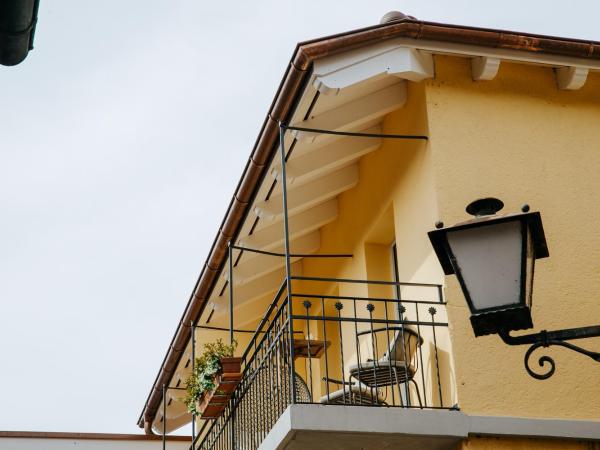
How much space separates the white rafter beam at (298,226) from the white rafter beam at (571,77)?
3.18m

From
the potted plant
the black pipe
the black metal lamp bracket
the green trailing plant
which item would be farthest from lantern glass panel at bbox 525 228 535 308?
the green trailing plant

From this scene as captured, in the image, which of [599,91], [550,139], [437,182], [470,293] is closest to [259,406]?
[437,182]

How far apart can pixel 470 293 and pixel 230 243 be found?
20.2ft

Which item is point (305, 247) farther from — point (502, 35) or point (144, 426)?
point (144, 426)

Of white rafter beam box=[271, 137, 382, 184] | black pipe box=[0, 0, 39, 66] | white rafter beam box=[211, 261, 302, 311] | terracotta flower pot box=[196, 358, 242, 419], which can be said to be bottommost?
Answer: black pipe box=[0, 0, 39, 66]

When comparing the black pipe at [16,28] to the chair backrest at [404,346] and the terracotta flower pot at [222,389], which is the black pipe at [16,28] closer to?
the chair backrest at [404,346]

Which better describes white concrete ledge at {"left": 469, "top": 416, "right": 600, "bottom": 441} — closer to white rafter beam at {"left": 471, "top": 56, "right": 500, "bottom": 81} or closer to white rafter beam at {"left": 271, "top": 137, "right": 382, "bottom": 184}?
white rafter beam at {"left": 471, "top": 56, "right": 500, "bottom": 81}

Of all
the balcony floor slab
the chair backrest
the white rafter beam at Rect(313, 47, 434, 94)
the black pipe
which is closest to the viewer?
the black pipe

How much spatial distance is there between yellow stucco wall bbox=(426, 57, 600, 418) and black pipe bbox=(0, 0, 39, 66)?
5.41m

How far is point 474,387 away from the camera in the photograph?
7.24m

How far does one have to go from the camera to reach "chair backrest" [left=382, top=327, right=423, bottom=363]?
758 centimetres

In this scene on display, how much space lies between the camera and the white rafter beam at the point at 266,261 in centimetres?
1125

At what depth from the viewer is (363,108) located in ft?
28.3

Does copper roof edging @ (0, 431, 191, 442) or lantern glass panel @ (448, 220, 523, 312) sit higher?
copper roof edging @ (0, 431, 191, 442)
